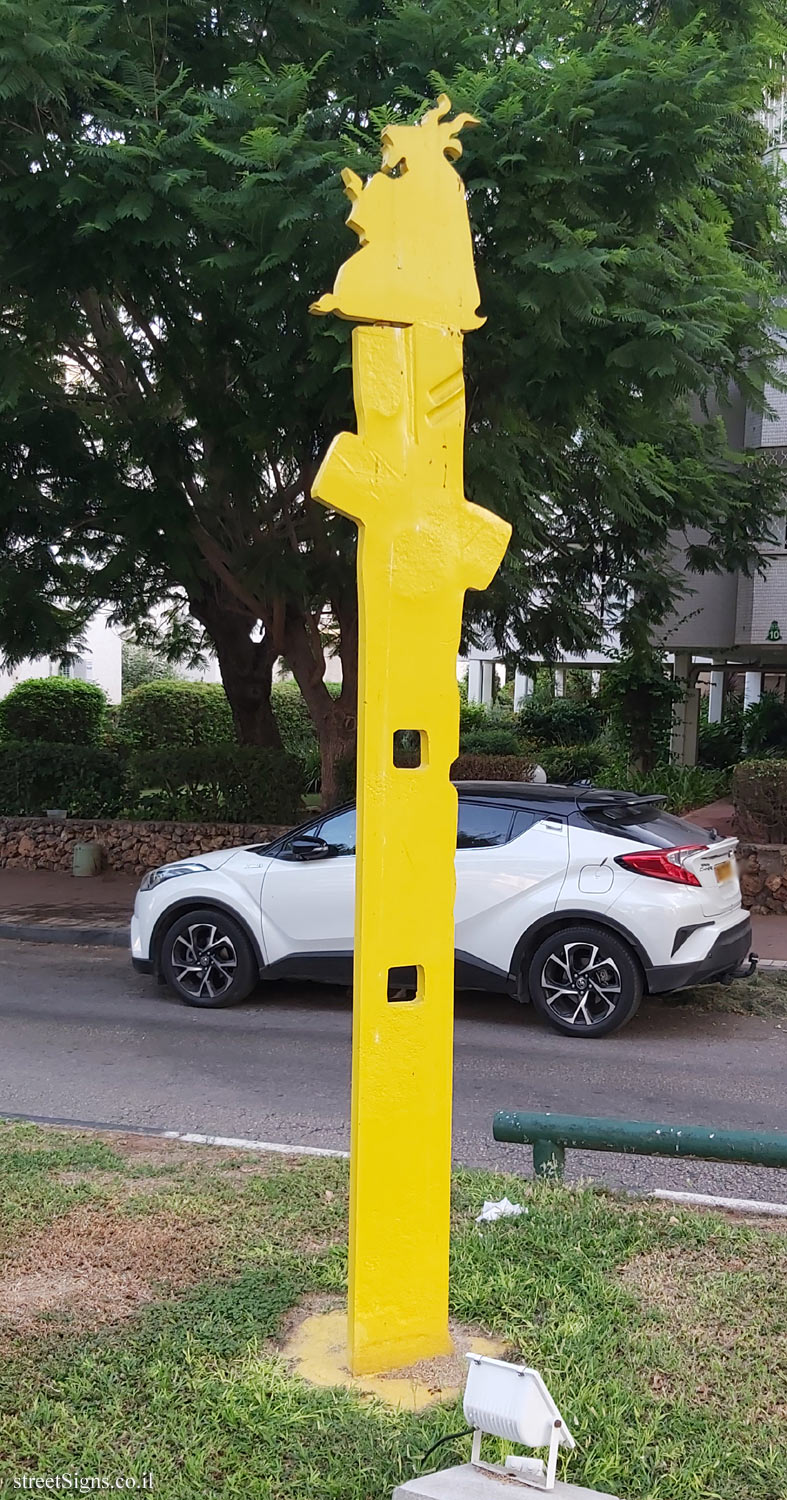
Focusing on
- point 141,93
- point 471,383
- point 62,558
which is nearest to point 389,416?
point 141,93

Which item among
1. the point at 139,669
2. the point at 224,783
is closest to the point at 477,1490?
the point at 224,783

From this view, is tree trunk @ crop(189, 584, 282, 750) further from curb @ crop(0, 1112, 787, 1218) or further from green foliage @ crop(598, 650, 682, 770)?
curb @ crop(0, 1112, 787, 1218)

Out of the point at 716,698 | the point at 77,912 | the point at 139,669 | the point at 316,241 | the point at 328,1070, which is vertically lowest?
the point at 328,1070

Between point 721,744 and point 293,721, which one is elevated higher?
point 293,721

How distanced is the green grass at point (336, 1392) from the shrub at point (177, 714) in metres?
20.8

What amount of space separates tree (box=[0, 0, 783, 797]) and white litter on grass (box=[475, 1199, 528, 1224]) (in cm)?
517

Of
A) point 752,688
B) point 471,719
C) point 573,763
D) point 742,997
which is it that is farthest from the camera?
point 752,688

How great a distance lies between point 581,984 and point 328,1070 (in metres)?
1.79

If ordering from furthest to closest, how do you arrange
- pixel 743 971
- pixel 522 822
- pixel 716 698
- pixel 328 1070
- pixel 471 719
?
pixel 716 698, pixel 471 719, pixel 743 971, pixel 522 822, pixel 328 1070

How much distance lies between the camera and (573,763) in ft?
76.8

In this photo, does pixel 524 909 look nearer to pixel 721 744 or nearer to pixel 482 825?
pixel 482 825

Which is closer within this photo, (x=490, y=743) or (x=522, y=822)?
(x=522, y=822)

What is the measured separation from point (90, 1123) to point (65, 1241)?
72.7 inches

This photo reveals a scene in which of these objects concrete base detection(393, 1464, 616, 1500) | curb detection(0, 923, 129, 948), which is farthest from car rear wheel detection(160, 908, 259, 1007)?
concrete base detection(393, 1464, 616, 1500)
